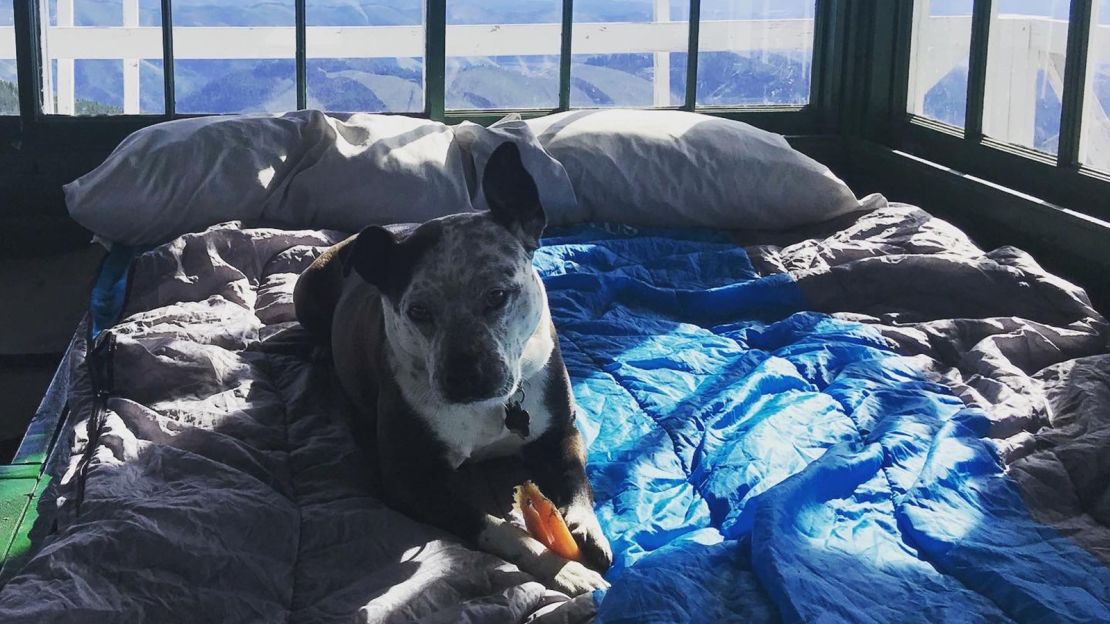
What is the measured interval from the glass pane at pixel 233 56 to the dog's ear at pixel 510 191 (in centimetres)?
255

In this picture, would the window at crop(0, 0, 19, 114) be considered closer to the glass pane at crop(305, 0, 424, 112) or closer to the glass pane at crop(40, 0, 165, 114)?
the glass pane at crop(40, 0, 165, 114)

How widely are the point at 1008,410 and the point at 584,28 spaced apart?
8.93 ft

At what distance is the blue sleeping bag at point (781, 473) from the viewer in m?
1.89

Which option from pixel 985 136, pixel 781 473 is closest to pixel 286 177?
pixel 781 473

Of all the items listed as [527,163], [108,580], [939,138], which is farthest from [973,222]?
[108,580]

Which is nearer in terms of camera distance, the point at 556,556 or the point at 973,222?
the point at 556,556

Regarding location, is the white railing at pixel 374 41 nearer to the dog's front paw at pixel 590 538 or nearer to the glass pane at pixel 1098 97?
the glass pane at pixel 1098 97

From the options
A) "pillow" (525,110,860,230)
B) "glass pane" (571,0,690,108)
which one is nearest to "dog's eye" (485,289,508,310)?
"pillow" (525,110,860,230)

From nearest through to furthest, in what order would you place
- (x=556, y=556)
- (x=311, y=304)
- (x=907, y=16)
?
1. (x=556, y=556)
2. (x=311, y=304)
3. (x=907, y=16)

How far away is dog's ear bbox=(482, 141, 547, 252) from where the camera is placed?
2.31 meters

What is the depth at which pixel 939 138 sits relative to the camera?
446 centimetres

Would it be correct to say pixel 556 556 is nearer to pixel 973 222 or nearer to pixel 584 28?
pixel 973 222

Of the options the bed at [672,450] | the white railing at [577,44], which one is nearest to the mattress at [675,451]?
the bed at [672,450]

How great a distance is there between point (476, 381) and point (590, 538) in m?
0.34
